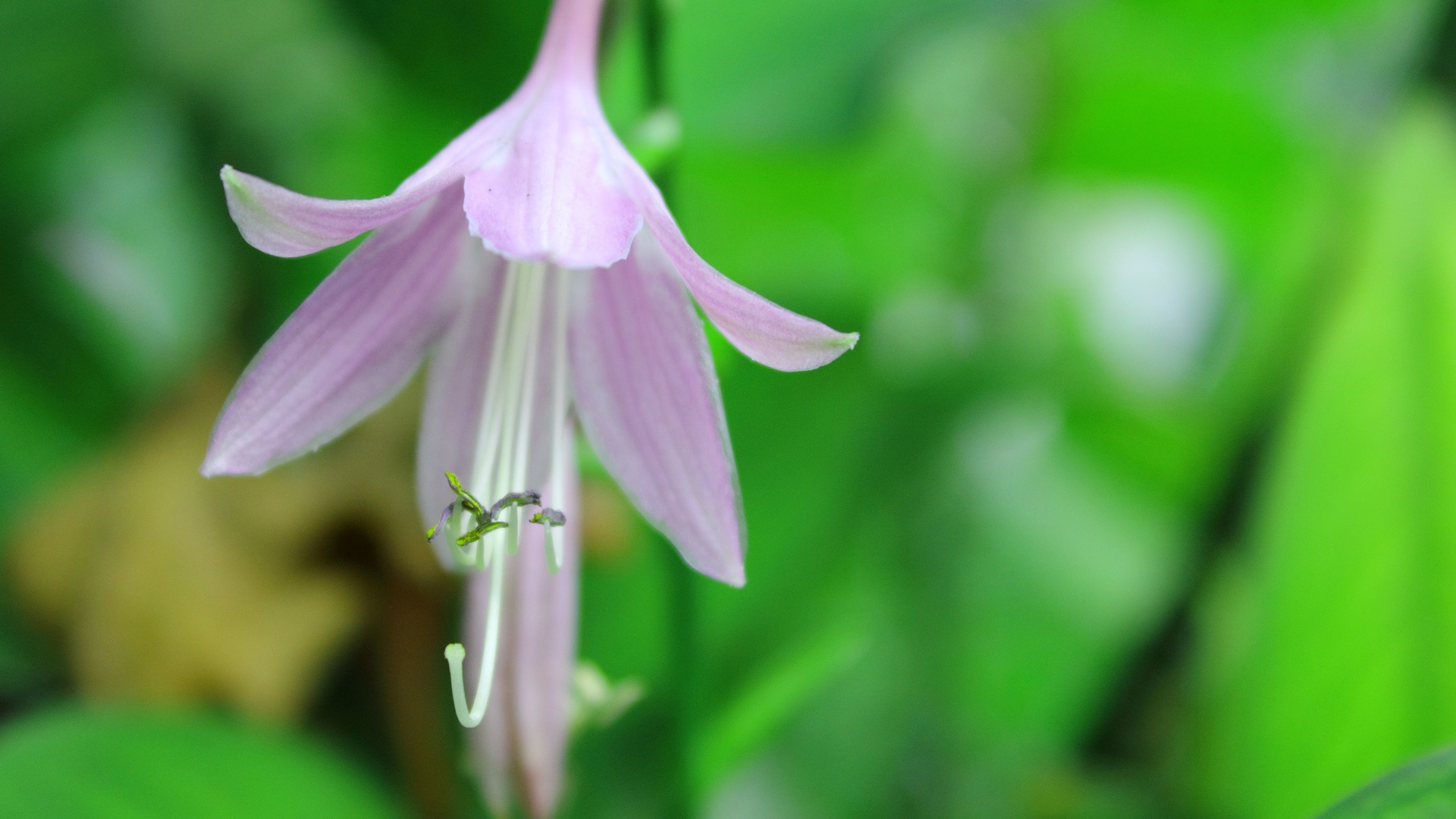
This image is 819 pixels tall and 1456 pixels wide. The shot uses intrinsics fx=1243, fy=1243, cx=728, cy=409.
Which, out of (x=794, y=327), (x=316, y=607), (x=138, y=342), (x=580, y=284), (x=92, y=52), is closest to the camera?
(x=794, y=327)

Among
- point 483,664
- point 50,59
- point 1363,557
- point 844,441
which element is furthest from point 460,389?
point 50,59

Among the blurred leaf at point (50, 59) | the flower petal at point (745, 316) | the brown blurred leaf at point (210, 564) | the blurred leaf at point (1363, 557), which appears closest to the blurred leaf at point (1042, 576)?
the blurred leaf at point (1363, 557)

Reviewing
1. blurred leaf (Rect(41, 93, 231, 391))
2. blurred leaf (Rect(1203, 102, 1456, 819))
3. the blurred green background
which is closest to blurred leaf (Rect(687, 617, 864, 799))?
the blurred green background

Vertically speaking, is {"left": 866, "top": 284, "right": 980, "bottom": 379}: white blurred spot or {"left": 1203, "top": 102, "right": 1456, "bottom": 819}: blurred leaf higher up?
{"left": 866, "top": 284, "right": 980, "bottom": 379}: white blurred spot

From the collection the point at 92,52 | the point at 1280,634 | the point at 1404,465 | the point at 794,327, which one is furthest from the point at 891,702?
the point at 92,52

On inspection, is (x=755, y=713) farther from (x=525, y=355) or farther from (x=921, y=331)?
(x=921, y=331)

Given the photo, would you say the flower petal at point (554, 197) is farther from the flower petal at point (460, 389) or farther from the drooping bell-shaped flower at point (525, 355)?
the flower petal at point (460, 389)

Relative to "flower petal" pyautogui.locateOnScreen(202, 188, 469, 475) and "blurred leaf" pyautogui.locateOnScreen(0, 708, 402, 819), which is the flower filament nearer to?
"flower petal" pyautogui.locateOnScreen(202, 188, 469, 475)

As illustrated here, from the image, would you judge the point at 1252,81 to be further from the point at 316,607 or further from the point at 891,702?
the point at 316,607
